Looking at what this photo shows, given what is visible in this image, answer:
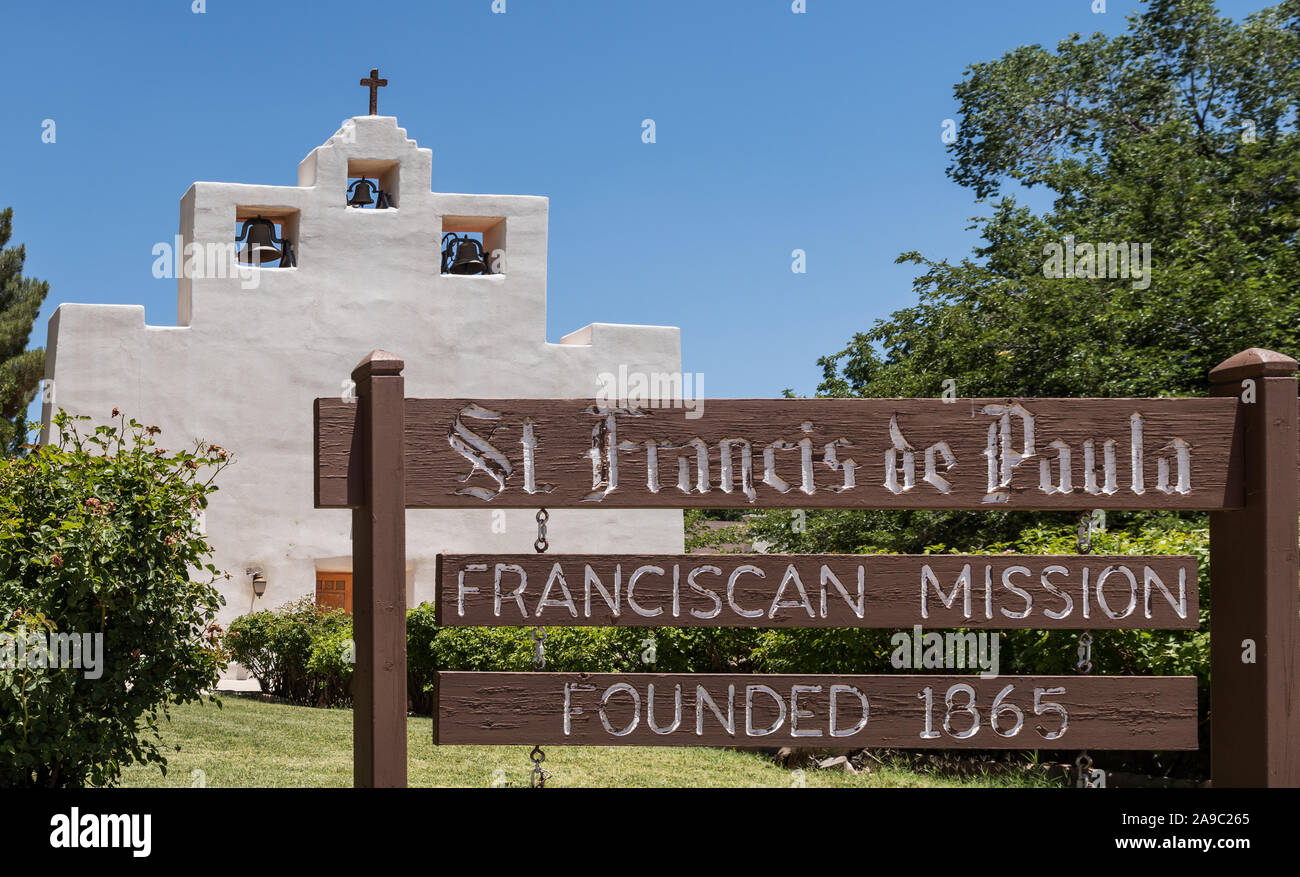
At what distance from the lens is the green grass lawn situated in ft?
27.7

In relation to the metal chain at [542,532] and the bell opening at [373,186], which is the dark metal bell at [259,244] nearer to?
the bell opening at [373,186]

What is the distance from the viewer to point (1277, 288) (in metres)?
13.3

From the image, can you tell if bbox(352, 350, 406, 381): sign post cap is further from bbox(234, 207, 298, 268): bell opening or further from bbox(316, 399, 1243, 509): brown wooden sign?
bbox(234, 207, 298, 268): bell opening

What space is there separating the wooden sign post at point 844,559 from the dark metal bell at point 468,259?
55.5 ft

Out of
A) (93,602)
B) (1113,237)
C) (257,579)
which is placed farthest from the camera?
(257,579)

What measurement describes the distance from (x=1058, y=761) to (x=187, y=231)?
16.0m

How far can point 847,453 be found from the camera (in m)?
4.17

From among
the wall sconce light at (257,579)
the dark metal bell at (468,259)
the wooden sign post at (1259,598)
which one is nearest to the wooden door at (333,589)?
the wall sconce light at (257,579)

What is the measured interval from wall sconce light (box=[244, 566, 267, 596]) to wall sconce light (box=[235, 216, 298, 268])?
5091 millimetres

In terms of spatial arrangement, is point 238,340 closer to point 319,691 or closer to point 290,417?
point 290,417

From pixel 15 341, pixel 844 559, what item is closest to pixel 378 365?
pixel 844 559

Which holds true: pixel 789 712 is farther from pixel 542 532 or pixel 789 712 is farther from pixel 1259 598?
pixel 1259 598

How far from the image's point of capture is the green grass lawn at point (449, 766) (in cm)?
843

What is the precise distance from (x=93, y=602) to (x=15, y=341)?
27.2 meters
